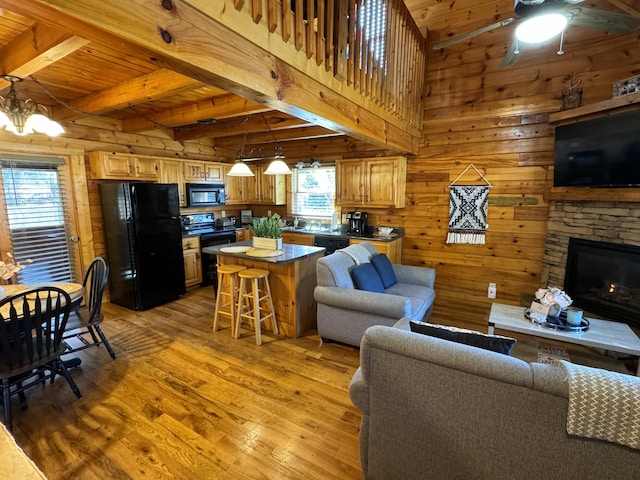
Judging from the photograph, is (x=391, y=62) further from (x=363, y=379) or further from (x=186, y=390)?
(x=186, y=390)

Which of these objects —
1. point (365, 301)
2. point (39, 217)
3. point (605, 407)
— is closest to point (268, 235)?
point (365, 301)

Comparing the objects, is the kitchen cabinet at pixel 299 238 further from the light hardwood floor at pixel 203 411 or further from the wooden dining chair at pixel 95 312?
the wooden dining chair at pixel 95 312

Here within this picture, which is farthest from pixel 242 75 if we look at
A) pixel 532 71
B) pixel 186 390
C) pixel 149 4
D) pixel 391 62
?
pixel 532 71

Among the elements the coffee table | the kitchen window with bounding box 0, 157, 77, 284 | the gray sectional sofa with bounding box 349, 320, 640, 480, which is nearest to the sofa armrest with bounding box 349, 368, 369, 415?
the gray sectional sofa with bounding box 349, 320, 640, 480

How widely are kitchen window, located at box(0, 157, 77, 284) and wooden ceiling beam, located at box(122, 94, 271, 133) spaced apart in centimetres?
105

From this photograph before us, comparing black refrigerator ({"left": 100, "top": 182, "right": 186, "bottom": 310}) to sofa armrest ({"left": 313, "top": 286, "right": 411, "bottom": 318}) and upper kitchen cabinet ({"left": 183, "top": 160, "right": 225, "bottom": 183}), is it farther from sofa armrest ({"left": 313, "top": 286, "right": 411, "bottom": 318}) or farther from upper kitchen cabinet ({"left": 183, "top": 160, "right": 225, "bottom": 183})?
sofa armrest ({"left": 313, "top": 286, "right": 411, "bottom": 318})

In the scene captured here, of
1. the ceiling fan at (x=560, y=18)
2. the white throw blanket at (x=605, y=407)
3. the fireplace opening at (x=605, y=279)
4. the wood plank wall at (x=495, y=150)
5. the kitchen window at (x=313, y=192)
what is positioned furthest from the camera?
the kitchen window at (x=313, y=192)

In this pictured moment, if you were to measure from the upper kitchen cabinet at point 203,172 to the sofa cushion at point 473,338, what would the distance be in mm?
4506

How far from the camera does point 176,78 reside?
2432 mm

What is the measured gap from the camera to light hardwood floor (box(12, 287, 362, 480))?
1776mm

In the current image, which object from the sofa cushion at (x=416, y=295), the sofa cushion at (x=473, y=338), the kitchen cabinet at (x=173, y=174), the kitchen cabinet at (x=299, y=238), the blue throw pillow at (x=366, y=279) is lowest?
the sofa cushion at (x=416, y=295)

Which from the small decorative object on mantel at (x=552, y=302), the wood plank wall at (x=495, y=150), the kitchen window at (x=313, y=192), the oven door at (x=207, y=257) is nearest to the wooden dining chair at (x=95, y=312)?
the oven door at (x=207, y=257)

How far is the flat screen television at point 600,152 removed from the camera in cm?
269

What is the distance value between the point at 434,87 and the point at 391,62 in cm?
150
